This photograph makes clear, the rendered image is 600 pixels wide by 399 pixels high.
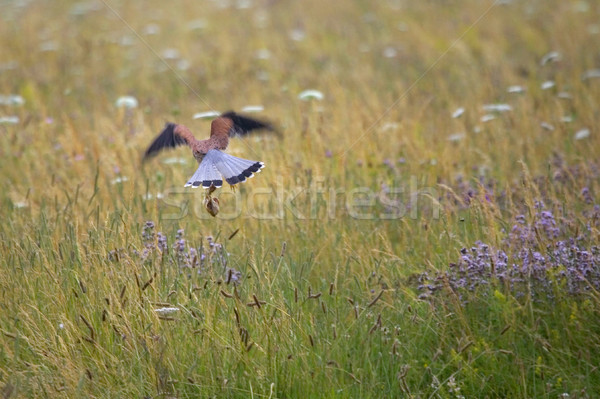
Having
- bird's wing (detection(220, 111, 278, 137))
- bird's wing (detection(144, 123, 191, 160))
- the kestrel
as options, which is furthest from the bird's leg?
bird's wing (detection(220, 111, 278, 137))

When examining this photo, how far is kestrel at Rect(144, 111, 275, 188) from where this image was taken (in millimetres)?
3887

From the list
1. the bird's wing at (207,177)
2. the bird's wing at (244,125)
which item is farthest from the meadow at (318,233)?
the bird's wing at (244,125)

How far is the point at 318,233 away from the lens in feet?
15.1

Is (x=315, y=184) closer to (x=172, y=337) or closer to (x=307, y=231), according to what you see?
(x=307, y=231)

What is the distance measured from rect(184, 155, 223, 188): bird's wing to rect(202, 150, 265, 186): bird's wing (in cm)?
2

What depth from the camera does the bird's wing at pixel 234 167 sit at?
12.8 feet

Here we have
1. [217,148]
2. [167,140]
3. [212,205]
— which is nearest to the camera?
[212,205]

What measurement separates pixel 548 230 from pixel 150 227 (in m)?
2.36

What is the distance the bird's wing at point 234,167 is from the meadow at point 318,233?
405 millimetres

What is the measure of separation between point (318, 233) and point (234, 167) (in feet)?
2.98

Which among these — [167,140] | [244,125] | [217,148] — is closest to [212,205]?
[217,148]

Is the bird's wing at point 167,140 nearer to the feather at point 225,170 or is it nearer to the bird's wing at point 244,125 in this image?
the bird's wing at point 244,125

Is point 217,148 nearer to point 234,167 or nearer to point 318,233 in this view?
point 234,167

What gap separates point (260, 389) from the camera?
10.4 ft
